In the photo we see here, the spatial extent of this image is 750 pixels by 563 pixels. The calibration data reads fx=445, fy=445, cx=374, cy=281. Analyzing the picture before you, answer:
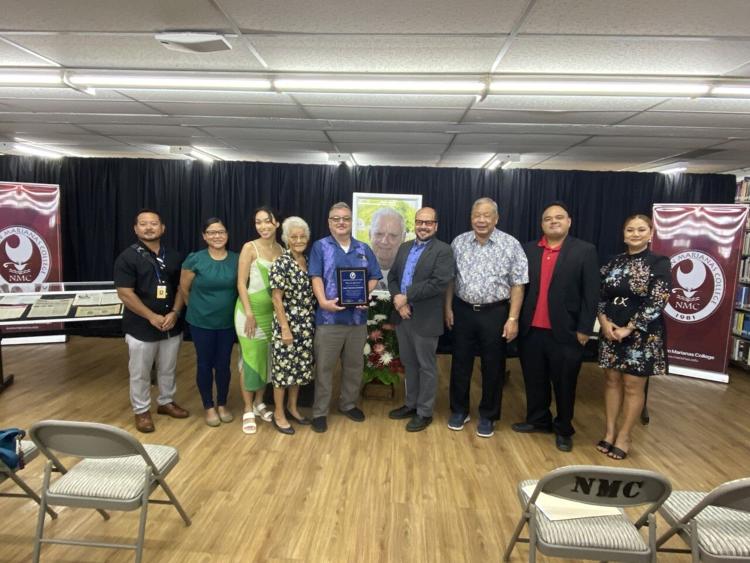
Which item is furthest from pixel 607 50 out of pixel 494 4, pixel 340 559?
pixel 340 559

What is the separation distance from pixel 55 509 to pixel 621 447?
351 cm

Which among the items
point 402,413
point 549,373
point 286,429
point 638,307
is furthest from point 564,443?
point 286,429

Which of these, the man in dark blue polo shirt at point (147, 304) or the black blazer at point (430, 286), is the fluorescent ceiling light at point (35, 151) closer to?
the man in dark blue polo shirt at point (147, 304)

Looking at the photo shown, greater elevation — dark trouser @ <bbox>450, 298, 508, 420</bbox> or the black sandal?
dark trouser @ <bbox>450, 298, 508, 420</bbox>

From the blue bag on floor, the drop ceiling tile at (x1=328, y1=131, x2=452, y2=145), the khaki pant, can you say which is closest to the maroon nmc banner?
the drop ceiling tile at (x1=328, y1=131, x2=452, y2=145)

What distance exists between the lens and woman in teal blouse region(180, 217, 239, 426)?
3.19 metres

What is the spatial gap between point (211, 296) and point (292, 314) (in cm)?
60

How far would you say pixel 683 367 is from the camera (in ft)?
16.6

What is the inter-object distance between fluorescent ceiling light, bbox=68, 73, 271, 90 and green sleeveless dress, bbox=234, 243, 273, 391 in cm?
109

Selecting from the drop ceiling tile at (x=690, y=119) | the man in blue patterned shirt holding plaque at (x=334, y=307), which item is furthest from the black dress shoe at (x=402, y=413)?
the drop ceiling tile at (x=690, y=119)

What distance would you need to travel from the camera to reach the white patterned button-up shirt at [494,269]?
3.12m

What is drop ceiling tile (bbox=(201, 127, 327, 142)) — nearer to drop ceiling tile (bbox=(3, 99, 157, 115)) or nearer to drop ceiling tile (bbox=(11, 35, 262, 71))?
drop ceiling tile (bbox=(3, 99, 157, 115))

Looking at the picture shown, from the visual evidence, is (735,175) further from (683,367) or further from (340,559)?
(340,559)

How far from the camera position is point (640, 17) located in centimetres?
181
